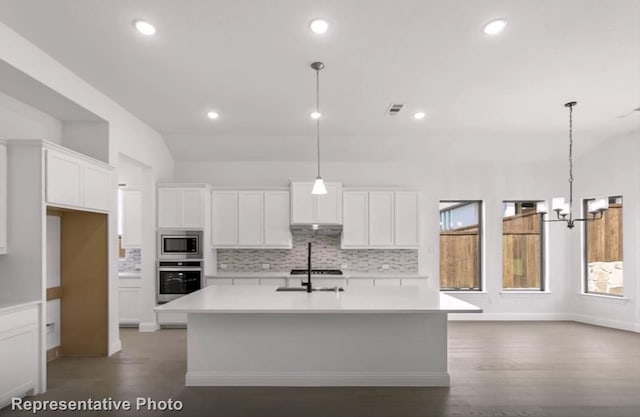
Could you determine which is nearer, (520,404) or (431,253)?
(520,404)

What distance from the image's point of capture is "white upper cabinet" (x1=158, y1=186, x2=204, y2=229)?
616cm

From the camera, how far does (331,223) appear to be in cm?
638

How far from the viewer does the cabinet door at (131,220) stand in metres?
6.45

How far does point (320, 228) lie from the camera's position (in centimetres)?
650

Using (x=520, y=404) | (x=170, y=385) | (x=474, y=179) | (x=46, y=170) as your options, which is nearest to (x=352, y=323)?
(x=520, y=404)

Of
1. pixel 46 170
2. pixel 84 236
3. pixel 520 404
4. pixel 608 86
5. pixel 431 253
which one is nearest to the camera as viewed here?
pixel 520 404

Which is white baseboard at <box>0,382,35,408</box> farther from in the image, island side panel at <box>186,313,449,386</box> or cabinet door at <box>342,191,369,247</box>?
cabinet door at <box>342,191,369,247</box>

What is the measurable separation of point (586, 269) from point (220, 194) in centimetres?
618

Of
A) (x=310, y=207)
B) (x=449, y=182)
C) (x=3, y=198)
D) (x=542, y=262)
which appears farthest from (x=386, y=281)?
(x=3, y=198)

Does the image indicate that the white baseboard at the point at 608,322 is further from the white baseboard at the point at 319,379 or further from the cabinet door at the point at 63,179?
the cabinet door at the point at 63,179

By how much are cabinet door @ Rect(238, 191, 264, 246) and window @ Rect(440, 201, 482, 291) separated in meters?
3.14

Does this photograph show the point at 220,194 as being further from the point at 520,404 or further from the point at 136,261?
the point at 520,404

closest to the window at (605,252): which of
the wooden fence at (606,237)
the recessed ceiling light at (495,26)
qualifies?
the wooden fence at (606,237)

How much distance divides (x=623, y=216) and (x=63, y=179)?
7465 mm
